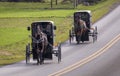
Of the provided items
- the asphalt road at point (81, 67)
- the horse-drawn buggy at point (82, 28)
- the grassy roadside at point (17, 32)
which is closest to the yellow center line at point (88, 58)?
the asphalt road at point (81, 67)

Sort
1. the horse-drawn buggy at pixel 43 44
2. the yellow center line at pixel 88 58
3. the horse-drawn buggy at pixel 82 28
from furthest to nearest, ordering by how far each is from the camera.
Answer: the horse-drawn buggy at pixel 82 28
the horse-drawn buggy at pixel 43 44
the yellow center line at pixel 88 58

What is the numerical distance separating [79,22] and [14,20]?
86.2 feet

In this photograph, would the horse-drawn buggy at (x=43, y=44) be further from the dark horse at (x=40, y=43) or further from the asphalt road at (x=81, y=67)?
the asphalt road at (x=81, y=67)

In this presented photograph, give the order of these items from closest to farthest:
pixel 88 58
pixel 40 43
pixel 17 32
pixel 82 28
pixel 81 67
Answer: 1. pixel 81 67
2. pixel 40 43
3. pixel 88 58
4. pixel 82 28
5. pixel 17 32

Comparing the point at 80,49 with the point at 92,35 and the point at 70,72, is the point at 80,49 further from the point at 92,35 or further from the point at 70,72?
the point at 70,72

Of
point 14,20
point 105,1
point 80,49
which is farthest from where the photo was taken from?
point 105,1

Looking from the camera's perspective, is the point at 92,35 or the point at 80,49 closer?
the point at 80,49

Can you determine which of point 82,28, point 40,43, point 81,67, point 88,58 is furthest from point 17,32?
point 81,67

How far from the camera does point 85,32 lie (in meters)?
40.4

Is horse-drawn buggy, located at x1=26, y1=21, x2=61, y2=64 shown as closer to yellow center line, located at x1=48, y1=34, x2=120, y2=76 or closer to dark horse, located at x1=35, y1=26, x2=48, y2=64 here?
dark horse, located at x1=35, y1=26, x2=48, y2=64

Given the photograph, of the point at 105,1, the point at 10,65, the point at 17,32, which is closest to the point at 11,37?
the point at 17,32

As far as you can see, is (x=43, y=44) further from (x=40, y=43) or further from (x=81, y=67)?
(x=81, y=67)

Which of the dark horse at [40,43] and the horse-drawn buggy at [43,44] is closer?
the dark horse at [40,43]

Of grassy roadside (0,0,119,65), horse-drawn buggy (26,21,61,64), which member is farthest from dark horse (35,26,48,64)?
grassy roadside (0,0,119,65)
